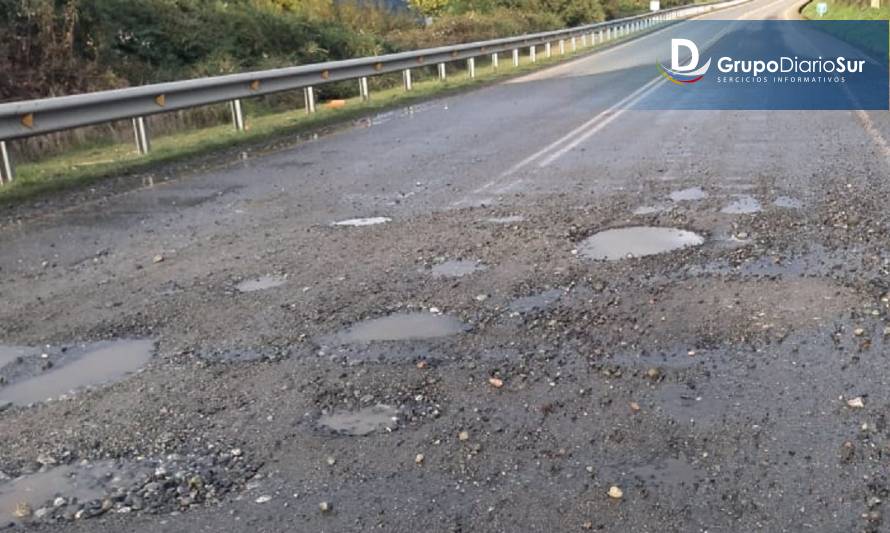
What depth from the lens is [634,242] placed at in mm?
7070

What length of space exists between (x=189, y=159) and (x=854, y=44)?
30.9m

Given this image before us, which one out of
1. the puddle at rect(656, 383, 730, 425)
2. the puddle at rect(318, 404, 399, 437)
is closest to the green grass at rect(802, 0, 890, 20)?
the puddle at rect(656, 383, 730, 425)

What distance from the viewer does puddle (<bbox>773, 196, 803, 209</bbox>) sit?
7.94m

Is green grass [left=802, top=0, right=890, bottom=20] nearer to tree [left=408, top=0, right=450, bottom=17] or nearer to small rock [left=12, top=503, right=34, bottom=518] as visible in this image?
tree [left=408, top=0, right=450, bottom=17]

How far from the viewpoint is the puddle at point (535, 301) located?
5609mm

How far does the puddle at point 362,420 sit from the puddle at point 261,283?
2.21 m

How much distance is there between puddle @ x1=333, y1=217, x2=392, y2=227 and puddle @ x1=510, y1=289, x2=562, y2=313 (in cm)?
266

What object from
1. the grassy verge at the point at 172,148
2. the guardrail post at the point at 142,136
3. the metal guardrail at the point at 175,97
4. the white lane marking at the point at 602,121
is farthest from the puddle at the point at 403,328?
the guardrail post at the point at 142,136

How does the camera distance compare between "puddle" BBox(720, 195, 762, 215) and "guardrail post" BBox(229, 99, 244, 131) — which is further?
"guardrail post" BBox(229, 99, 244, 131)

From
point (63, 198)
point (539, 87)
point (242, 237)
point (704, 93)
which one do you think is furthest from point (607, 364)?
point (539, 87)

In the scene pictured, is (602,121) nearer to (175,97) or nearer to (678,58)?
(175,97)

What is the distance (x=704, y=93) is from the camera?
19547mm

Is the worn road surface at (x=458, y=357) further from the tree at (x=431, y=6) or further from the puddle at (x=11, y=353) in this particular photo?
the tree at (x=431, y=6)

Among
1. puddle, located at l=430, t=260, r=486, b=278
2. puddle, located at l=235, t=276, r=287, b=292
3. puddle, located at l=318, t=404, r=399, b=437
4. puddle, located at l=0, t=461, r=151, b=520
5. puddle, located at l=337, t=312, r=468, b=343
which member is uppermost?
puddle, located at l=0, t=461, r=151, b=520
